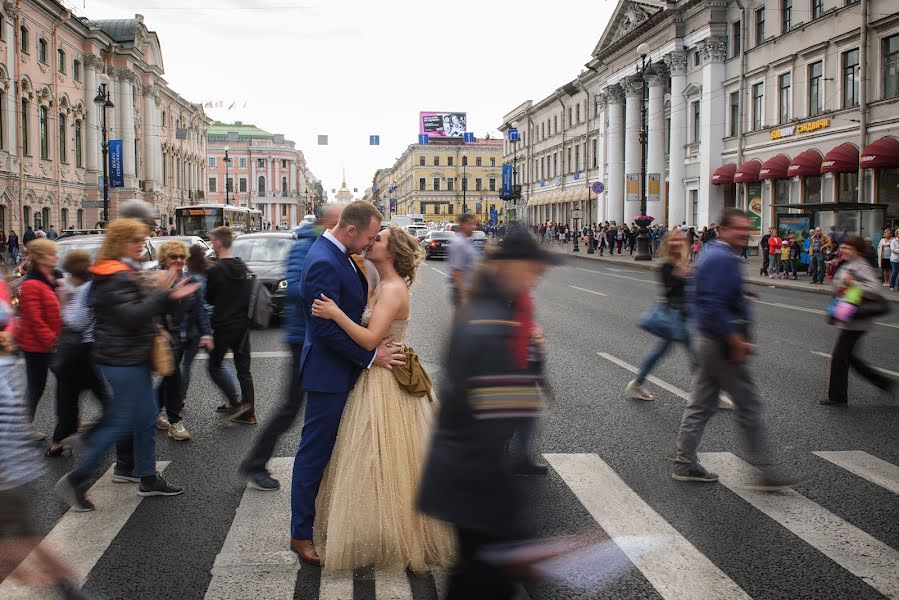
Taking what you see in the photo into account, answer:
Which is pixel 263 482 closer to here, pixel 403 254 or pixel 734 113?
pixel 403 254

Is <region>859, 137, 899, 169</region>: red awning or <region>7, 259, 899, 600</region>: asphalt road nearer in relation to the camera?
<region>7, 259, 899, 600</region>: asphalt road

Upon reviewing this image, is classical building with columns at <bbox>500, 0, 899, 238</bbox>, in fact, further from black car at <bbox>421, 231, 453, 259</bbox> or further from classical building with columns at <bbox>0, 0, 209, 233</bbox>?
classical building with columns at <bbox>0, 0, 209, 233</bbox>

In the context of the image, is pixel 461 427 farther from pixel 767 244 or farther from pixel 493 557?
pixel 767 244

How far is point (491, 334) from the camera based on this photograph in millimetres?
2844

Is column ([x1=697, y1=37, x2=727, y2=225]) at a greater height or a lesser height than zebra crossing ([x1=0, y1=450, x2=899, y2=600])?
greater

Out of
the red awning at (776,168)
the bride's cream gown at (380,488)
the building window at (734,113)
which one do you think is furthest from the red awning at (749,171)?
the bride's cream gown at (380,488)

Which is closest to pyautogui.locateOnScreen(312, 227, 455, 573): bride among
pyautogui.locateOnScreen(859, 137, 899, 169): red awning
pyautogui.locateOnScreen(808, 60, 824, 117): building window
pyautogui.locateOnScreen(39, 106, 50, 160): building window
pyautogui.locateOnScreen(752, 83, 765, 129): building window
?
pyautogui.locateOnScreen(859, 137, 899, 169): red awning

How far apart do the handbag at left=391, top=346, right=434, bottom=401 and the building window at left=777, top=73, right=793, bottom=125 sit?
113ft

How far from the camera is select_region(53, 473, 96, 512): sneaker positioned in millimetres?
5051

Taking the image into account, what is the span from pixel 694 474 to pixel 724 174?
119 feet

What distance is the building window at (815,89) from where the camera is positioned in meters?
32.6

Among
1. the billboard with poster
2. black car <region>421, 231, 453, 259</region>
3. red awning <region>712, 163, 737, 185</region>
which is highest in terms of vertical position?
the billboard with poster

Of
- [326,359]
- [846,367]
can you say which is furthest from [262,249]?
[326,359]

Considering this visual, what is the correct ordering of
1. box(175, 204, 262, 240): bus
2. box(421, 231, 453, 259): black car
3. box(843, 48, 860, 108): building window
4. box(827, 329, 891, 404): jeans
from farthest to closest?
box(175, 204, 262, 240): bus
box(421, 231, 453, 259): black car
box(843, 48, 860, 108): building window
box(827, 329, 891, 404): jeans
